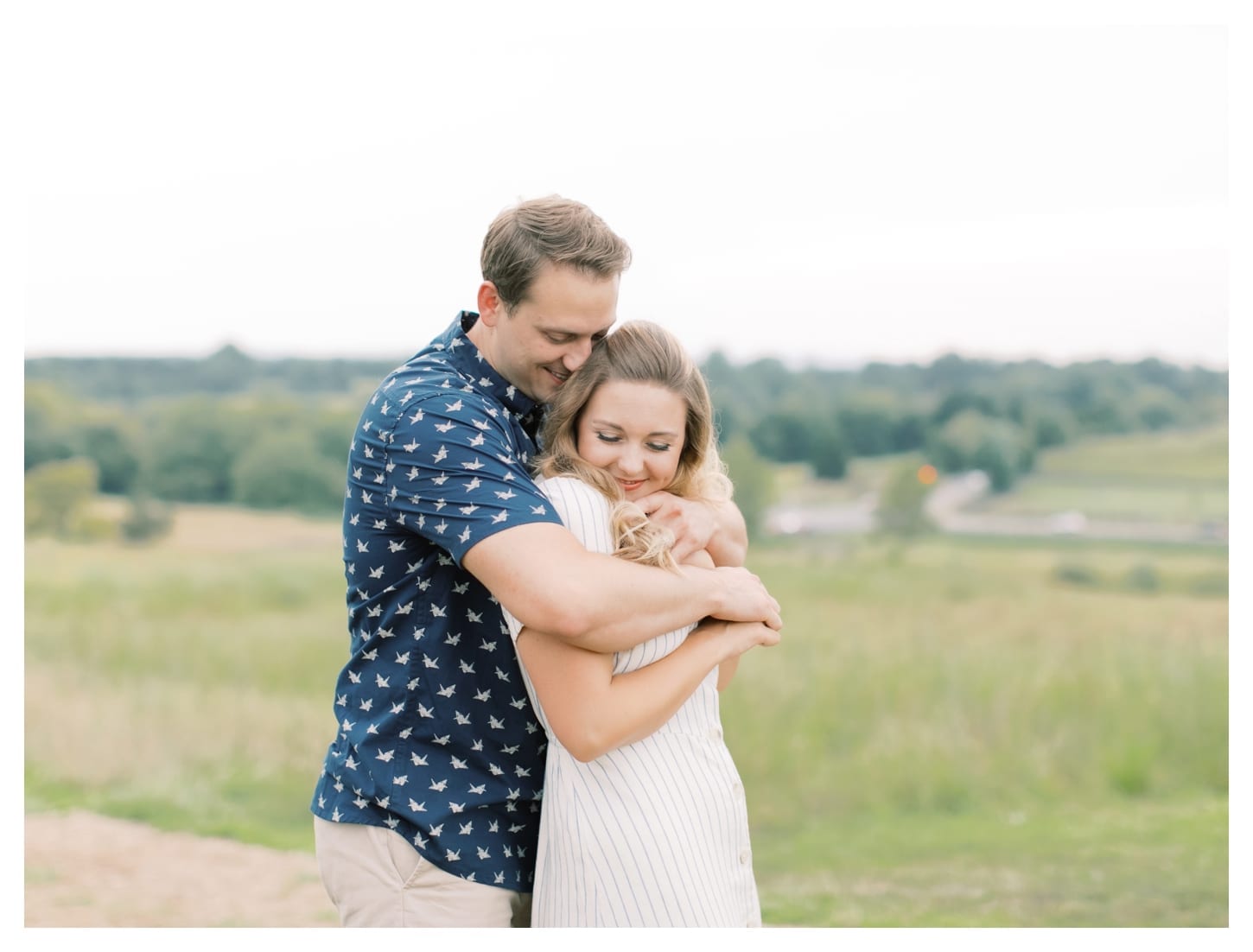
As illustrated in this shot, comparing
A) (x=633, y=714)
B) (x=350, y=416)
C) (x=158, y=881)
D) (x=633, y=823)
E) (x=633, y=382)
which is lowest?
(x=158, y=881)

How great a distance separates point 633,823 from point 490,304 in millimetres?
1013

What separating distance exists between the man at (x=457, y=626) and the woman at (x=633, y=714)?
0.25 feet

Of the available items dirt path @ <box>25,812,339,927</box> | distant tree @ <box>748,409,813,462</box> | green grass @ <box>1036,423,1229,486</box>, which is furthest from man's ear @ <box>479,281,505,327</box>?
green grass @ <box>1036,423,1229,486</box>

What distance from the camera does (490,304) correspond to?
230cm

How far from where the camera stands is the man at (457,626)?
2178 mm

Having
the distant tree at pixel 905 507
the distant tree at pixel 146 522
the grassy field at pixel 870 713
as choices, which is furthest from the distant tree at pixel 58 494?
the distant tree at pixel 905 507

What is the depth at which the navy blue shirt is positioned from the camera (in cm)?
216

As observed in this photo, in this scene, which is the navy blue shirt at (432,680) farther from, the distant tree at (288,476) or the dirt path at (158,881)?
the distant tree at (288,476)

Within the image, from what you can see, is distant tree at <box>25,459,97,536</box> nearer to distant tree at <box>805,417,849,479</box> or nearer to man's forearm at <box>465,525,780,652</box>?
distant tree at <box>805,417,849,479</box>

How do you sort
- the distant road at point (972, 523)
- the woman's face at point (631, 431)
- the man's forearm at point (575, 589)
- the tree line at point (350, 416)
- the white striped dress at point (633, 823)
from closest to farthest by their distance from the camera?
the man's forearm at point (575, 589)
the white striped dress at point (633, 823)
the woman's face at point (631, 431)
the distant road at point (972, 523)
the tree line at point (350, 416)

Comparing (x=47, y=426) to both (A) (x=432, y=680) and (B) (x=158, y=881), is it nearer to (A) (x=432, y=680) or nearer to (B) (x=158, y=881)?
(B) (x=158, y=881)

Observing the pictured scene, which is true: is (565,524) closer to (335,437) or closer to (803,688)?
(803,688)

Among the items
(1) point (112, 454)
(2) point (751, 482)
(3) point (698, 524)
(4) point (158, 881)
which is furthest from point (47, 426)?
(3) point (698, 524)

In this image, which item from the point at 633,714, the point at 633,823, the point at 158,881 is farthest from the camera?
the point at 158,881
